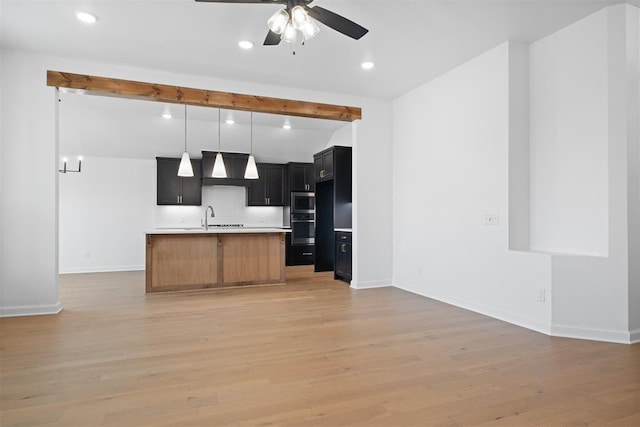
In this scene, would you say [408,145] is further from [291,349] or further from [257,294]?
[291,349]

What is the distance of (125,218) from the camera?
786cm

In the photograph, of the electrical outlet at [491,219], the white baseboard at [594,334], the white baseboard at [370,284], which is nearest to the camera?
the white baseboard at [594,334]

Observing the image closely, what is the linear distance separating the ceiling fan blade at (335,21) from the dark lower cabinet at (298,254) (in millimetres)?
6022

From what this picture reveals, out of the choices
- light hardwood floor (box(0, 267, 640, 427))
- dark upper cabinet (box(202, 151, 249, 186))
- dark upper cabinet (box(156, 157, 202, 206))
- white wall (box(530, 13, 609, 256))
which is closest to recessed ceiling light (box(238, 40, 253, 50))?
light hardwood floor (box(0, 267, 640, 427))

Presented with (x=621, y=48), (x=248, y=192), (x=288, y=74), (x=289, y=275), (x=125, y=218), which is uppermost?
(x=288, y=74)

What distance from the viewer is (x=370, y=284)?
18.3 ft

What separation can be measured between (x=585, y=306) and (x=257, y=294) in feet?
12.3

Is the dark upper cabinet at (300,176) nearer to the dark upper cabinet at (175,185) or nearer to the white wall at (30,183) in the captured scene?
the dark upper cabinet at (175,185)

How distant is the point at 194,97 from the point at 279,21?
2.43 meters

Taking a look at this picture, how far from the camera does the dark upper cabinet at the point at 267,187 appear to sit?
8.61m

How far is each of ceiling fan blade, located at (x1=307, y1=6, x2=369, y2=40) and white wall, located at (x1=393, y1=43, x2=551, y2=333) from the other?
198 cm

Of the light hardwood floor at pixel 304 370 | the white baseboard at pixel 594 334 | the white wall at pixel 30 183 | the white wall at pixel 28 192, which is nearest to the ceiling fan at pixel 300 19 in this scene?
the light hardwood floor at pixel 304 370

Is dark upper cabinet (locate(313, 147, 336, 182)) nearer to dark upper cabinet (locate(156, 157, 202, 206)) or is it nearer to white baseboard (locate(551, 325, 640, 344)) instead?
dark upper cabinet (locate(156, 157, 202, 206))

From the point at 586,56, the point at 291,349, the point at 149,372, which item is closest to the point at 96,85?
the point at 149,372
